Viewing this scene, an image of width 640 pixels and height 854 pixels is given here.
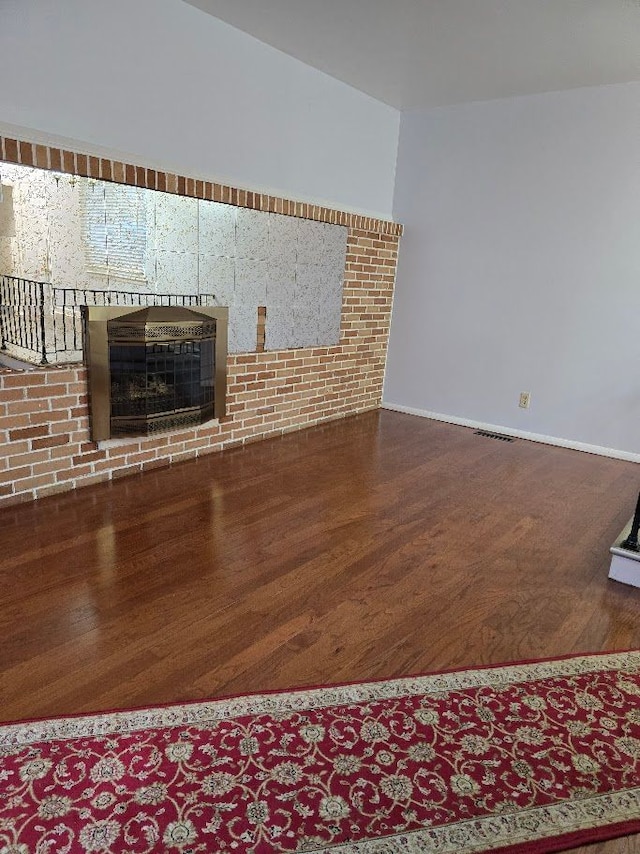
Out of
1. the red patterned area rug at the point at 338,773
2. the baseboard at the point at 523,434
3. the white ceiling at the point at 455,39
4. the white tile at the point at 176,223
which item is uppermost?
the white ceiling at the point at 455,39

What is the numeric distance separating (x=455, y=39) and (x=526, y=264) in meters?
1.71

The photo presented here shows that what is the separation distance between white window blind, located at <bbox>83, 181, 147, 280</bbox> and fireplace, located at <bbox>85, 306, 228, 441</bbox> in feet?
0.71

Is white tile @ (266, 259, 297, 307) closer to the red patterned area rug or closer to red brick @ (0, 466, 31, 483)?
red brick @ (0, 466, 31, 483)

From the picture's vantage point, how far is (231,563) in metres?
2.34

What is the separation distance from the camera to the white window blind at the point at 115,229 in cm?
277

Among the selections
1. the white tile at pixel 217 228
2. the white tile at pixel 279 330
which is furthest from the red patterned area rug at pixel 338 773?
the white tile at pixel 279 330

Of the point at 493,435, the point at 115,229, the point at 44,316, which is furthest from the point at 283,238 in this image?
the point at 493,435

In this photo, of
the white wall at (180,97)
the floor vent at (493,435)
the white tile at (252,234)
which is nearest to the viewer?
the white wall at (180,97)

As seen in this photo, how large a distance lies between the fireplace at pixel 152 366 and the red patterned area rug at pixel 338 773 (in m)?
1.80

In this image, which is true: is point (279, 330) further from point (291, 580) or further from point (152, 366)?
point (291, 580)

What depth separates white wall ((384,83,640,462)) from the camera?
404 cm

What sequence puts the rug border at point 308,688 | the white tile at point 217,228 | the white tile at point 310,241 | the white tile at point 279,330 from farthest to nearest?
the white tile at point 310,241
the white tile at point 279,330
the white tile at point 217,228
the rug border at point 308,688

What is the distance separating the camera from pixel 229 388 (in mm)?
3738

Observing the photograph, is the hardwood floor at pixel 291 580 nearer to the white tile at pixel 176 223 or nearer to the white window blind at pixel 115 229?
the white window blind at pixel 115 229
